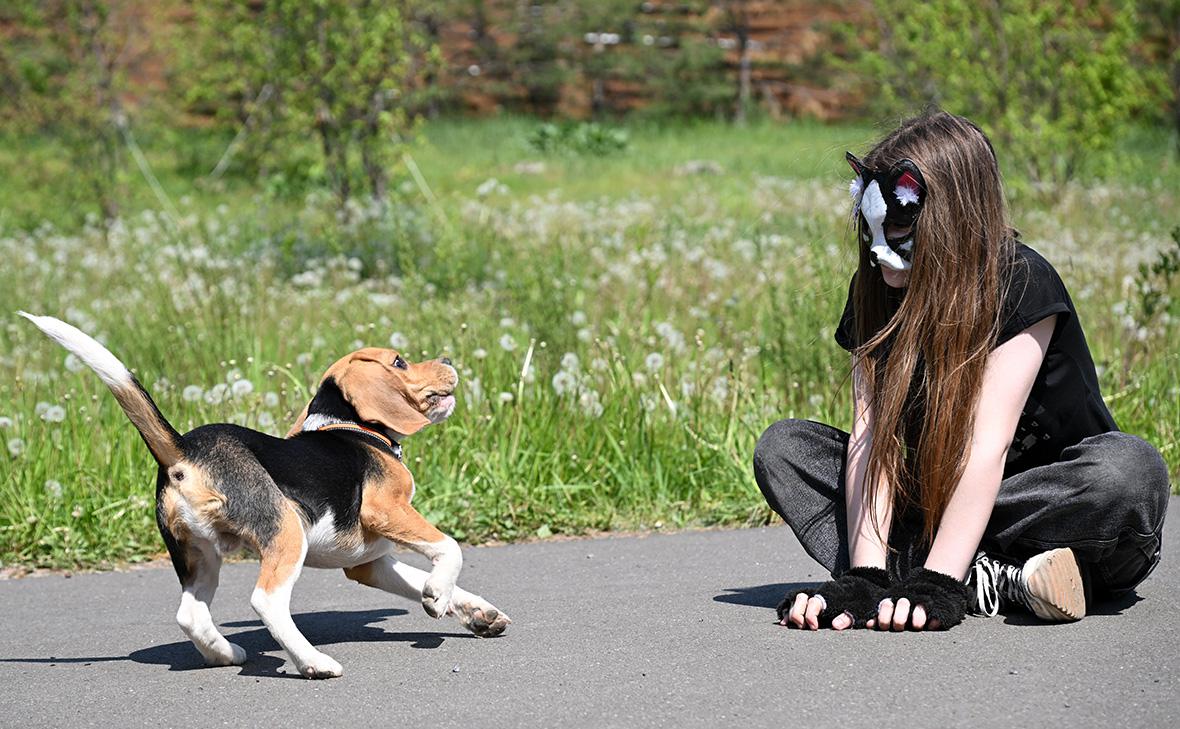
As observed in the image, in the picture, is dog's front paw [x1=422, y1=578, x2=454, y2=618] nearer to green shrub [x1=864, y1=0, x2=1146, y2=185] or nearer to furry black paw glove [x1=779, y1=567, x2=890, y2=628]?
furry black paw glove [x1=779, y1=567, x2=890, y2=628]

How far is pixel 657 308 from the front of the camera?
8055 mm

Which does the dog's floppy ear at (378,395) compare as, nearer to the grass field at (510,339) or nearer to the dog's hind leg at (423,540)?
the dog's hind leg at (423,540)

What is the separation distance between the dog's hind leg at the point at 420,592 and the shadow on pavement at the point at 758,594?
0.72m

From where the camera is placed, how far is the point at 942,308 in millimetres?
3783

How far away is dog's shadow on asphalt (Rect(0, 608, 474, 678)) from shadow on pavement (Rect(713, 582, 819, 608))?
0.85m

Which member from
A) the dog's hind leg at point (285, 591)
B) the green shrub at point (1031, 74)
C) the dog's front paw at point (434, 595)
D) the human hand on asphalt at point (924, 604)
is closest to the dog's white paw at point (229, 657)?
the dog's hind leg at point (285, 591)

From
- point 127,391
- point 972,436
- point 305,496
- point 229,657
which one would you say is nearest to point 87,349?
point 127,391

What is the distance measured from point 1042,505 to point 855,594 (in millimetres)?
560

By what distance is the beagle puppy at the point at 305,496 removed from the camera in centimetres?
343

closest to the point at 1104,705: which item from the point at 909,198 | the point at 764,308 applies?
the point at 909,198

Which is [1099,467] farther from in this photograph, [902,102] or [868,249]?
[902,102]

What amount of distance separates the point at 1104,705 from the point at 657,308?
508 cm

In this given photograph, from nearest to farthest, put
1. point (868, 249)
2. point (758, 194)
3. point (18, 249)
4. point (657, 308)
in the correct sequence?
point (868, 249) → point (657, 308) → point (18, 249) → point (758, 194)

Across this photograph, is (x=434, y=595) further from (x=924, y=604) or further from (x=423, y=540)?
(x=924, y=604)
